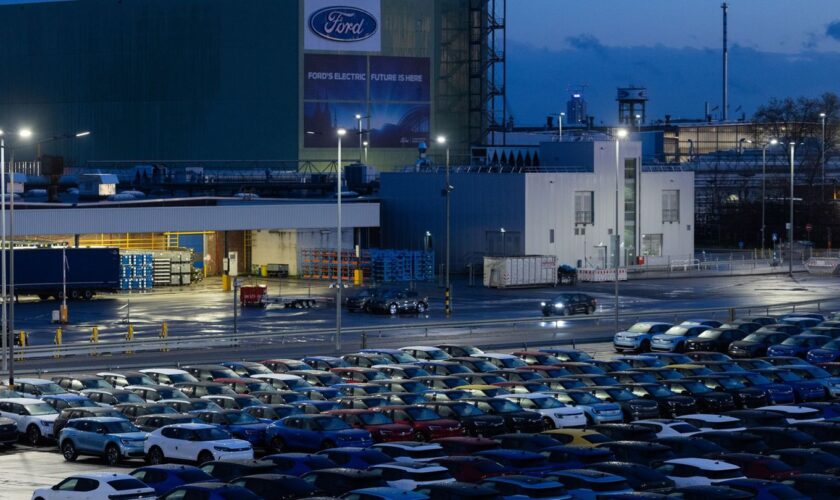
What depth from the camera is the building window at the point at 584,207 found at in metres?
88.8

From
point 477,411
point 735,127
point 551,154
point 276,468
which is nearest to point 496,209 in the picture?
point 551,154

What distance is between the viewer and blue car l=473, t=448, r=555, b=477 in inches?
973

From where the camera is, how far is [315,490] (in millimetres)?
22469

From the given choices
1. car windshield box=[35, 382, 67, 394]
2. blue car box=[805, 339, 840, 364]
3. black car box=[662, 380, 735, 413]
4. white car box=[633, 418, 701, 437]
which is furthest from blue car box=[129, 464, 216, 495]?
blue car box=[805, 339, 840, 364]

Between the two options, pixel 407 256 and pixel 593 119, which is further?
pixel 593 119

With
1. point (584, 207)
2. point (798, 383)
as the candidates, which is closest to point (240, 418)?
point (798, 383)

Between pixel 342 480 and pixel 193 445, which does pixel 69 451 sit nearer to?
pixel 193 445

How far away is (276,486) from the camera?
22328 mm

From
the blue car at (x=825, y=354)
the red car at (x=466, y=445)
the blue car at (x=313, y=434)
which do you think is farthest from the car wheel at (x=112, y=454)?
the blue car at (x=825, y=354)

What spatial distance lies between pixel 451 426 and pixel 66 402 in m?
9.10

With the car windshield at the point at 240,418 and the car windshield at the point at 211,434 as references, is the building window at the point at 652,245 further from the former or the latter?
the car windshield at the point at 211,434

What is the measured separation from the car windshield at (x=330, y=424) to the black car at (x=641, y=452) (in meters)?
6.11

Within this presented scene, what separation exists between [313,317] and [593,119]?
298 ft

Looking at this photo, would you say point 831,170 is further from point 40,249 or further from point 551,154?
point 40,249
